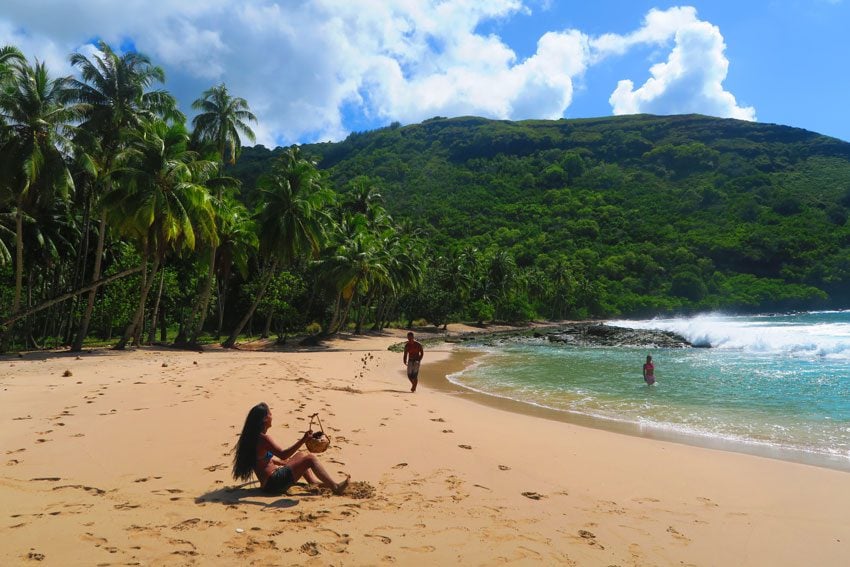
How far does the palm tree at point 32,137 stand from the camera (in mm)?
16953

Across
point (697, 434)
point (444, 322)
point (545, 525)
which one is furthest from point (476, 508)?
point (444, 322)

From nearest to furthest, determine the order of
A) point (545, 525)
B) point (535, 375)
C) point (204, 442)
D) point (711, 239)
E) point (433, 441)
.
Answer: point (545, 525)
point (204, 442)
point (433, 441)
point (535, 375)
point (711, 239)

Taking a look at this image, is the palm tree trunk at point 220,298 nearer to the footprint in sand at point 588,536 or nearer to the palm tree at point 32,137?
the palm tree at point 32,137

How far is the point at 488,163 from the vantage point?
12862 centimetres

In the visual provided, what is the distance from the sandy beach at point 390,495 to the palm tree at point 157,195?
432 inches

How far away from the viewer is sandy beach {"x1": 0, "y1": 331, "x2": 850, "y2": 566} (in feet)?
12.0

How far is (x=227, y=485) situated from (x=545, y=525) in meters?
3.05

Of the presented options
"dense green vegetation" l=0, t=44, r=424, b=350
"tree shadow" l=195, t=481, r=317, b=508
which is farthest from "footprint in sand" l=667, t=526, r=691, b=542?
"dense green vegetation" l=0, t=44, r=424, b=350

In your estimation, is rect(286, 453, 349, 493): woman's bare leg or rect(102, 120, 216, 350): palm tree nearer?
rect(286, 453, 349, 493): woman's bare leg

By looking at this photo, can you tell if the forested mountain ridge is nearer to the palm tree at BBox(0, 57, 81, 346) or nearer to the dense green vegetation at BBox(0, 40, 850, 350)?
the dense green vegetation at BBox(0, 40, 850, 350)

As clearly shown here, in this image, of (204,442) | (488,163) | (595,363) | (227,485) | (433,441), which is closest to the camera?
(227,485)

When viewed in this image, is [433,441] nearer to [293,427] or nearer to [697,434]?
[293,427]

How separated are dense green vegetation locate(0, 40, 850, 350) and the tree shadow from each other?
16.8m

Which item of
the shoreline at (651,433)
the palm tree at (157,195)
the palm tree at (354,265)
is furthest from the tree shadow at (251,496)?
the palm tree at (354,265)
